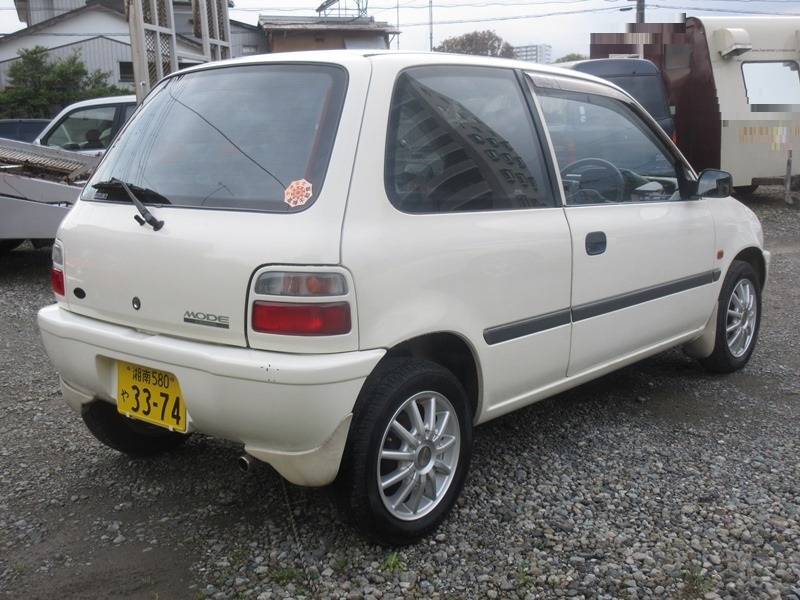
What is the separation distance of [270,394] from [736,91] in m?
11.0

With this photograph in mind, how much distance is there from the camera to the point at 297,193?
256 centimetres

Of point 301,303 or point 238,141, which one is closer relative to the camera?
point 301,303

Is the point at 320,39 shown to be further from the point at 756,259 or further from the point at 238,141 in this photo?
the point at 238,141

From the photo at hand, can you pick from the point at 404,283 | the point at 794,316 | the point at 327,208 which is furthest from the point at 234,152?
the point at 794,316

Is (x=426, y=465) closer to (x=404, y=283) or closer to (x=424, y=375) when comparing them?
(x=424, y=375)

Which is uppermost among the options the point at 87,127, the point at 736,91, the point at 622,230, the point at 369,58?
the point at 736,91

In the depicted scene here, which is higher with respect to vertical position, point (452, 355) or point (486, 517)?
point (452, 355)

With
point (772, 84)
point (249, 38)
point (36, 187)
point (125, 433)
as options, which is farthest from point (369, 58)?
point (249, 38)

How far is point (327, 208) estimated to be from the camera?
8.23 ft

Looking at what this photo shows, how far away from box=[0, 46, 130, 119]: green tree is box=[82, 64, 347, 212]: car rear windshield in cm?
2518

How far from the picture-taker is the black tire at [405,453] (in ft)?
8.56

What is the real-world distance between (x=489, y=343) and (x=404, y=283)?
52 centimetres

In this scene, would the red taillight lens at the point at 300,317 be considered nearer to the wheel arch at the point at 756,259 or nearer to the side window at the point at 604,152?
the side window at the point at 604,152

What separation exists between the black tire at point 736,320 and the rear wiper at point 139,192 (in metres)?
3.15
